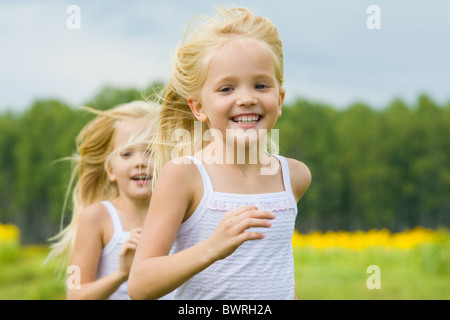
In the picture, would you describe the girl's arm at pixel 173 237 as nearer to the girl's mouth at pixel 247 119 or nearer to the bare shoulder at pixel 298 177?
the girl's mouth at pixel 247 119

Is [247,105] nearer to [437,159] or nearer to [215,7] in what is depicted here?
[215,7]

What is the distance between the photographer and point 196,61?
8.38 ft

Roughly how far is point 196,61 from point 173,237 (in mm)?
821

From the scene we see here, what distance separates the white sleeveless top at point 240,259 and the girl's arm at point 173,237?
69 millimetres

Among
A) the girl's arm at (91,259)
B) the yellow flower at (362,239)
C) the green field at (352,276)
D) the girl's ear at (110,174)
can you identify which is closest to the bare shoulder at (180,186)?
the girl's arm at (91,259)

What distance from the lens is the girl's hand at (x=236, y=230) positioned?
1.97 m

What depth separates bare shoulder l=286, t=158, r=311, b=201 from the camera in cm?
273

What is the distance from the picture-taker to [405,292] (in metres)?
8.34

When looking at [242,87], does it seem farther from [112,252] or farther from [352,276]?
[352,276]

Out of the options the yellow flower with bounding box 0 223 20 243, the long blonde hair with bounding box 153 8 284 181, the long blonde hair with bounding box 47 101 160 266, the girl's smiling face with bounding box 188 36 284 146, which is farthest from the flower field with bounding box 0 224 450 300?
the girl's smiling face with bounding box 188 36 284 146

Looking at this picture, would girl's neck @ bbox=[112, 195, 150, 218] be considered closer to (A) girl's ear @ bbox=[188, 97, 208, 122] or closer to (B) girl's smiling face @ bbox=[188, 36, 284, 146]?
(A) girl's ear @ bbox=[188, 97, 208, 122]

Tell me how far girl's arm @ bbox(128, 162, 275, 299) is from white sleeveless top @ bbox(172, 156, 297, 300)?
0.07 metres
